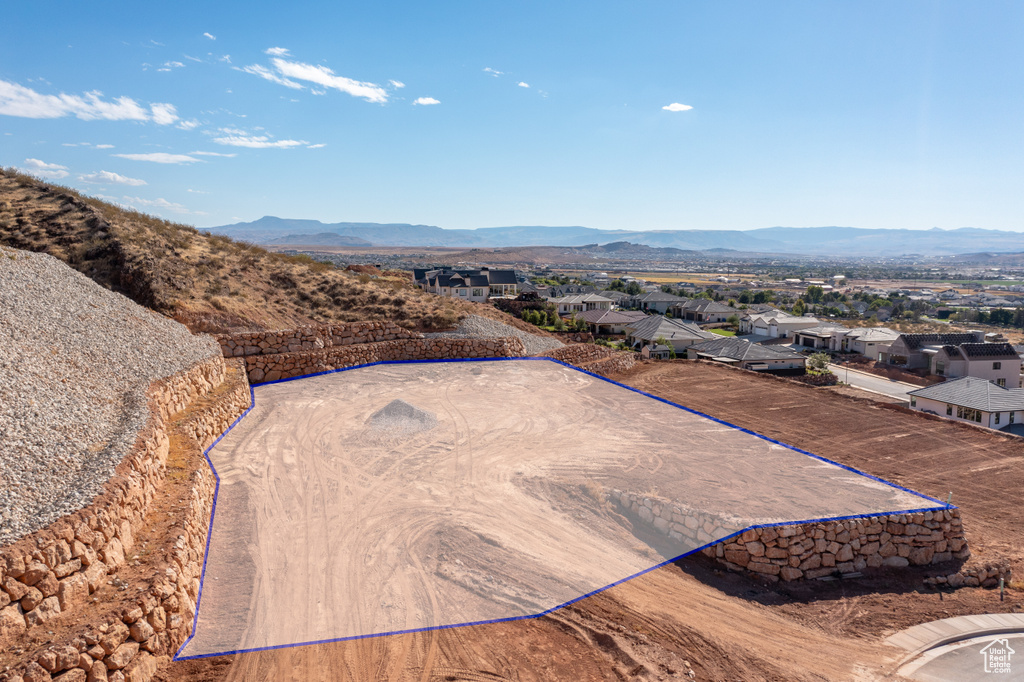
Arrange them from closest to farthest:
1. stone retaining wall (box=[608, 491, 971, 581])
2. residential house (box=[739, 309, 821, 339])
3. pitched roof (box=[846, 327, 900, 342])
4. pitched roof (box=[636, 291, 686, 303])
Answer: stone retaining wall (box=[608, 491, 971, 581]), pitched roof (box=[846, 327, 900, 342]), residential house (box=[739, 309, 821, 339]), pitched roof (box=[636, 291, 686, 303])

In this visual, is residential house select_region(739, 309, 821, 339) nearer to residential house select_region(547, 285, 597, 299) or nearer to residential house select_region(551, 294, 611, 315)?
residential house select_region(551, 294, 611, 315)

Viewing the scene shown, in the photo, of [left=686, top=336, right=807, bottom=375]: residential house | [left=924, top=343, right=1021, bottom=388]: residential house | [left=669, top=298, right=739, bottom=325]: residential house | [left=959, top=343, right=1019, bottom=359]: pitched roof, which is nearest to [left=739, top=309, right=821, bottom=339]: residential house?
[left=669, top=298, right=739, bottom=325]: residential house

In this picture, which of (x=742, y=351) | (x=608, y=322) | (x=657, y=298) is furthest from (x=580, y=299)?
(x=742, y=351)

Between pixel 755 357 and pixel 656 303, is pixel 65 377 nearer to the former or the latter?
pixel 755 357

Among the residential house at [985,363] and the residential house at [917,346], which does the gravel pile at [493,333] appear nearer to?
the residential house at [985,363]

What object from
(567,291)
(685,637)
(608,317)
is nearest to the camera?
(685,637)

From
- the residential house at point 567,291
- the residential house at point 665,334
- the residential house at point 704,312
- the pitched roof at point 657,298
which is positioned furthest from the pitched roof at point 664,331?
the residential house at point 567,291
